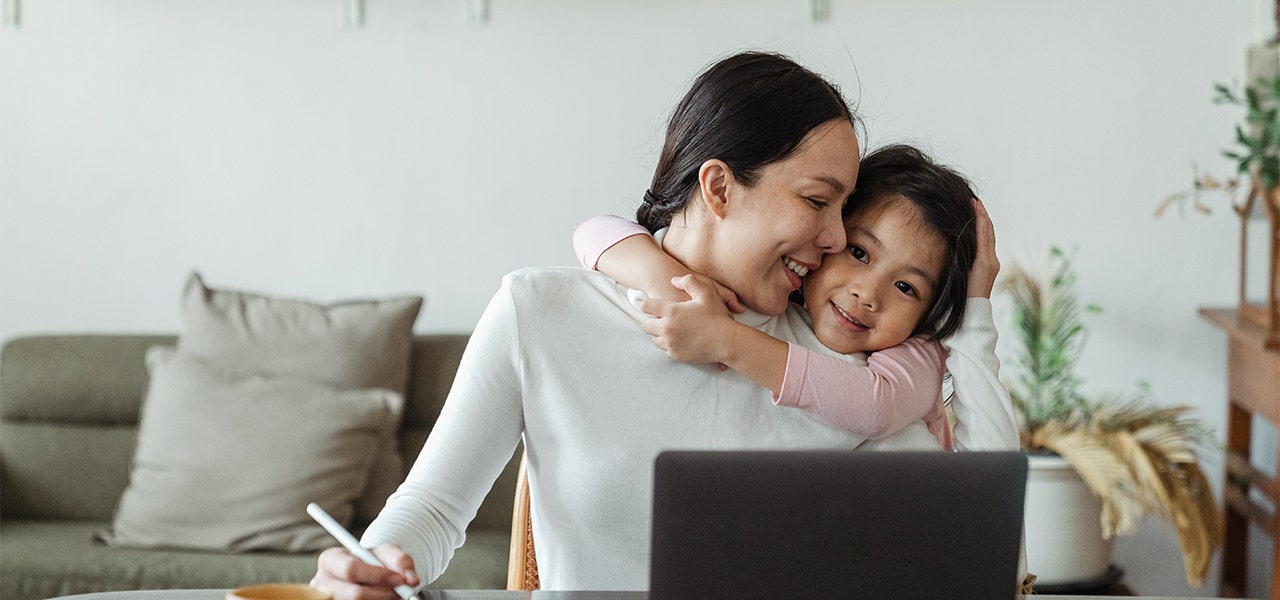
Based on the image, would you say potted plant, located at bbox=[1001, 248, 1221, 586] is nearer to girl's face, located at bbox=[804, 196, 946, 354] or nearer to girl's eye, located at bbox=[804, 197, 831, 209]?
girl's face, located at bbox=[804, 196, 946, 354]

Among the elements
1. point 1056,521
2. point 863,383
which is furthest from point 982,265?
point 1056,521

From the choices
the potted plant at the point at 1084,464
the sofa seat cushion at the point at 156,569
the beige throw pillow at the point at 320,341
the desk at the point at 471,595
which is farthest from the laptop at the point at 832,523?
the beige throw pillow at the point at 320,341

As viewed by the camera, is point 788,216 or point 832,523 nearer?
point 832,523

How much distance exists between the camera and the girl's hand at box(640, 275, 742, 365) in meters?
1.23

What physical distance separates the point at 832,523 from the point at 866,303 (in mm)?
496

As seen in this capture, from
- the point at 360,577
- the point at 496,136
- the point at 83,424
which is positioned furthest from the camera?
the point at 496,136

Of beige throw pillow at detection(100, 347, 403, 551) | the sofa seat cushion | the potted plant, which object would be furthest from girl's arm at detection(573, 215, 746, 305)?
the potted plant

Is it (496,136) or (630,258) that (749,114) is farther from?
(496,136)

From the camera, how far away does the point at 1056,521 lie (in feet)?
8.55

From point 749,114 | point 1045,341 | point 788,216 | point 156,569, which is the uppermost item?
point 749,114

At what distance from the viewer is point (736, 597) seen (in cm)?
86

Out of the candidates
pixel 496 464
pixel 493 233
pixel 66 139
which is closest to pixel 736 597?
pixel 496 464

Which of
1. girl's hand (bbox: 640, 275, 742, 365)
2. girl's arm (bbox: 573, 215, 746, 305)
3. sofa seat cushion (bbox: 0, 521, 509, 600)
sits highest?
girl's arm (bbox: 573, 215, 746, 305)

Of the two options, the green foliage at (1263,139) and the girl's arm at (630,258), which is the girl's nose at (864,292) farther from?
the green foliage at (1263,139)
